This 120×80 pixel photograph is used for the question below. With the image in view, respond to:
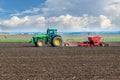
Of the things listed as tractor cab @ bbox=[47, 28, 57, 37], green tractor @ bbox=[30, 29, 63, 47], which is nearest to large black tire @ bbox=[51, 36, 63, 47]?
green tractor @ bbox=[30, 29, 63, 47]

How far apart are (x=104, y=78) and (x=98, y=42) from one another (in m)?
26.3

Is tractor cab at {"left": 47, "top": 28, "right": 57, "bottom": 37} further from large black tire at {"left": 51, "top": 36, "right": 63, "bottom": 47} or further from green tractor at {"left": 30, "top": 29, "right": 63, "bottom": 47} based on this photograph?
large black tire at {"left": 51, "top": 36, "right": 63, "bottom": 47}

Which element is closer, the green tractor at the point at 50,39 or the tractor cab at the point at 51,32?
the green tractor at the point at 50,39

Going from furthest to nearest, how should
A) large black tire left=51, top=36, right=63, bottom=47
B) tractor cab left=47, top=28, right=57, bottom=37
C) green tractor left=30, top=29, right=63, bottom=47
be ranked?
tractor cab left=47, top=28, right=57, bottom=37
green tractor left=30, top=29, right=63, bottom=47
large black tire left=51, top=36, right=63, bottom=47

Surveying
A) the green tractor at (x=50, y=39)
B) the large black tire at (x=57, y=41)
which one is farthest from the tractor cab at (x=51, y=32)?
the large black tire at (x=57, y=41)

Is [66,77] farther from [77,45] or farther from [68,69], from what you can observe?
[77,45]

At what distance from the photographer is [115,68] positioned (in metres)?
17.1

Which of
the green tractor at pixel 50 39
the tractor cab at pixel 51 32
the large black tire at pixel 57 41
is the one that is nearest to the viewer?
the large black tire at pixel 57 41

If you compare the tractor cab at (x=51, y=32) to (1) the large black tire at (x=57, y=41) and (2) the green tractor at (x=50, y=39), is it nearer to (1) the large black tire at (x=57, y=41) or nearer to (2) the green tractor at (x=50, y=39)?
(2) the green tractor at (x=50, y=39)

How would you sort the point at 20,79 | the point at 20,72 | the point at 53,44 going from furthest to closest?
the point at 53,44 → the point at 20,72 → the point at 20,79

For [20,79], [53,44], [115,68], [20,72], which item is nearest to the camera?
[20,79]

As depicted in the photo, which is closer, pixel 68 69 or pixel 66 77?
pixel 66 77

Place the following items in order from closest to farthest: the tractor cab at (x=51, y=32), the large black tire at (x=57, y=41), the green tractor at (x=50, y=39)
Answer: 1. the large black tire at (x=57, y=41)
2. the green tractor at (x=50, y=39)
3. the tractor cab at (x=51, y=32)

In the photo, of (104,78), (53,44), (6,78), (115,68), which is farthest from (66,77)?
(53,44)
